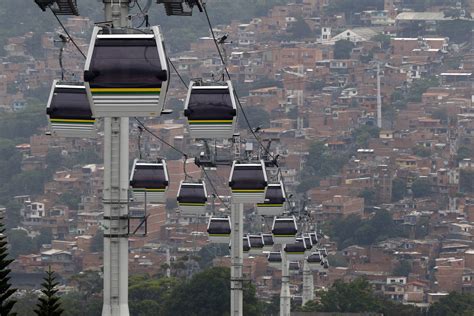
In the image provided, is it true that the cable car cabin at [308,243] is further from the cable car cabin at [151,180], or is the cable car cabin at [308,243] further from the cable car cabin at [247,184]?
the cable car cabin at [151,180]

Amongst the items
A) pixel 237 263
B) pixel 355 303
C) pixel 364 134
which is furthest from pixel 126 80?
pixel 364 134

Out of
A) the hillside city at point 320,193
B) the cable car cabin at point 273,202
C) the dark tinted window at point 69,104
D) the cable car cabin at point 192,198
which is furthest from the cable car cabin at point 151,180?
the hillside city at point 320,193

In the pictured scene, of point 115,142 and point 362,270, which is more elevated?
point 115,142

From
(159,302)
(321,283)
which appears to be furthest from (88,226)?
(159,302)

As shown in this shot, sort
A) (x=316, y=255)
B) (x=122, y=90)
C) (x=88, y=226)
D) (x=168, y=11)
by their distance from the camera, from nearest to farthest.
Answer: (x=122, y=90)
(x=168, y=11)
(x=316, y=255)
(x=88, y=226)

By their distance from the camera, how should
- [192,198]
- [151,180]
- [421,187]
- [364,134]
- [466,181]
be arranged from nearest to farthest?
[151,180]
[192,198]
[421,187]
[466,181]
[364,134]

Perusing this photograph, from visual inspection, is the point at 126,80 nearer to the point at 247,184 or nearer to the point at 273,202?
the point at 247,184

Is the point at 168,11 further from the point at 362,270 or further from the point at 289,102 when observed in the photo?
the point at 289,102

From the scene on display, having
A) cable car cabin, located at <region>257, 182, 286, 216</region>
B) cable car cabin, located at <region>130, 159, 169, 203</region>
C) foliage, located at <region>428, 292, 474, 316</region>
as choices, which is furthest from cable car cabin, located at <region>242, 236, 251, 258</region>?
foliage, located at <region>428, 292, 474, 316</region>
